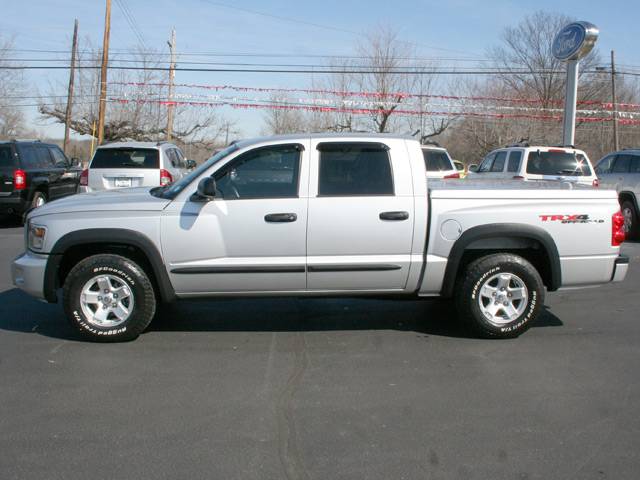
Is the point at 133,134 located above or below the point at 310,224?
above

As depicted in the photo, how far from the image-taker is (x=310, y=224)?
18.6 ft

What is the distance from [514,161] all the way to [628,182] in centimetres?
226

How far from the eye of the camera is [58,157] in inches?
643

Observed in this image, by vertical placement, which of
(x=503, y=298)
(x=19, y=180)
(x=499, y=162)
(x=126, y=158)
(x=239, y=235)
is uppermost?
(x=499, y=162)

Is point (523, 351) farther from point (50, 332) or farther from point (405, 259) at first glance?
point (50, 332)

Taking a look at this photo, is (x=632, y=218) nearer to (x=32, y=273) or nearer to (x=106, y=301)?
(x=106, y=301)

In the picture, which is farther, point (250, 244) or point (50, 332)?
point (50, 332)

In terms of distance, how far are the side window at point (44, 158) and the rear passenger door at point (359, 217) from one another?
37.5 feet

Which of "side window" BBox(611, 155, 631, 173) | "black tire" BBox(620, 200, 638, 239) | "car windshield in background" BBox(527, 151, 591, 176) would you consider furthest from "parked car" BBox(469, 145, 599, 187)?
"black tire" BBox(620, 200, 638, 239)

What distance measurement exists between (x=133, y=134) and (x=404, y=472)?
42.3 metres

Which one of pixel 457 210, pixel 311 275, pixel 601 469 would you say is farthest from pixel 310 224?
pixel 601 469

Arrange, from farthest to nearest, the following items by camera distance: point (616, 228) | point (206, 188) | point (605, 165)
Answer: point (605, 165), point (616, 228), point (206, 188)

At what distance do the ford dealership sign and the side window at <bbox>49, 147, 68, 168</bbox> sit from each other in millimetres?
14490

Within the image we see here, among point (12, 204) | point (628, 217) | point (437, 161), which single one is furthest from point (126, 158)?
point (628, 217)
